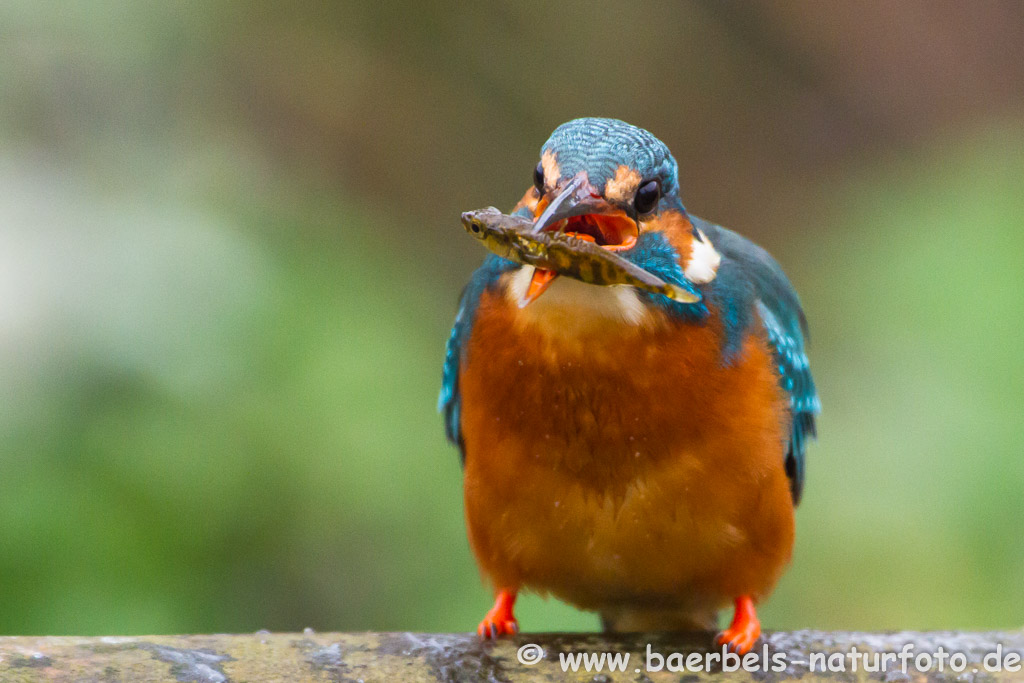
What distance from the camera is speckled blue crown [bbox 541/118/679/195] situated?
7.68 feet

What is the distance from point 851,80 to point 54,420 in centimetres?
571

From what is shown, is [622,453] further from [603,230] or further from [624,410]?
[603,230]

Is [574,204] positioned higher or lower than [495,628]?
higher

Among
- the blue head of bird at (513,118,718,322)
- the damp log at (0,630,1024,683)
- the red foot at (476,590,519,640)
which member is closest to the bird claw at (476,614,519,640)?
the red foot at (476,590,519,640)

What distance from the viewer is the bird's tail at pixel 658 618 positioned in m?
3.24

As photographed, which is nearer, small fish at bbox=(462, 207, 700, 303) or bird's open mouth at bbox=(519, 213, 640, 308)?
small fish at bbox=(462, 207, 700, 303)

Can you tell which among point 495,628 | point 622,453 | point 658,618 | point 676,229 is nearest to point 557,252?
point 676,229

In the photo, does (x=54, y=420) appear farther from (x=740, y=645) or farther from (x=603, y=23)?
(x=603, y=23)

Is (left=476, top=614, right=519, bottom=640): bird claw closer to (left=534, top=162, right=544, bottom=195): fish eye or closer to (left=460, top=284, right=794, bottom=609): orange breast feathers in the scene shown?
(left=460, top=284, right=794, bottom=609): orange breast feathers

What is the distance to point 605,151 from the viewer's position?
238 cm

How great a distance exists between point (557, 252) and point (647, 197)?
1.32 feet

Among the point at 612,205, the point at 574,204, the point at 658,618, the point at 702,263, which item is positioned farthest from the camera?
the point at 658,618

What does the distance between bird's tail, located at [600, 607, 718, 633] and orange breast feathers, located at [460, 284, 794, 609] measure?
11.9 inches

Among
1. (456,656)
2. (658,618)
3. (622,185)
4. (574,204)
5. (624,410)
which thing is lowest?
(456,656)
